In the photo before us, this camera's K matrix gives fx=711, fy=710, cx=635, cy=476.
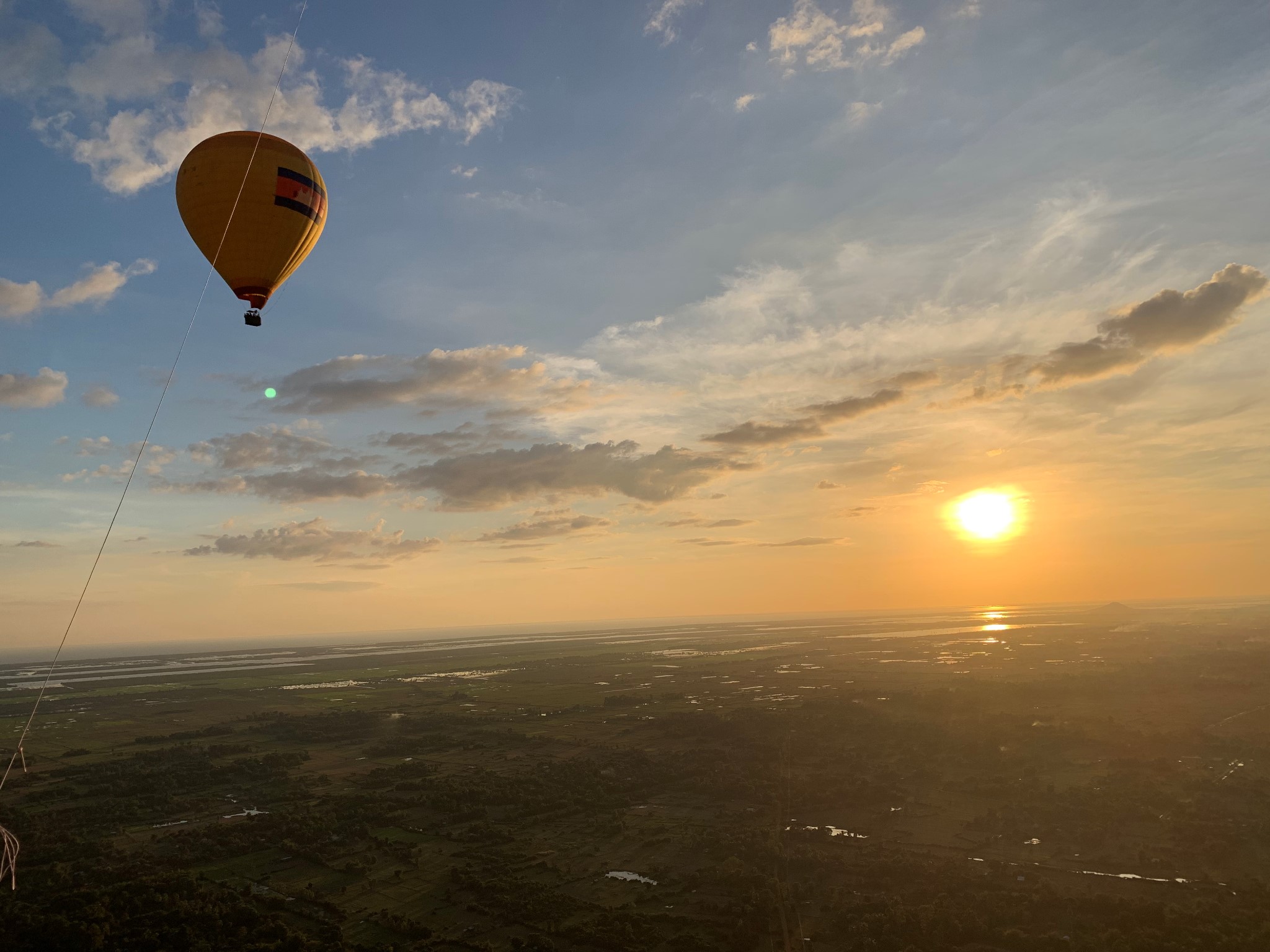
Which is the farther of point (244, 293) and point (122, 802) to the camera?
point (122, 802)

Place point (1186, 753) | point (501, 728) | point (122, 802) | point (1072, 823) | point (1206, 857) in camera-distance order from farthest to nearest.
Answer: point (501, 728) → point (1186, 753) → point (122, 802) → point (1072, 823) → point (1206, 857)

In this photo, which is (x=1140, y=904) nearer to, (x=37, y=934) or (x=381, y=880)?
(x=381, y=880)

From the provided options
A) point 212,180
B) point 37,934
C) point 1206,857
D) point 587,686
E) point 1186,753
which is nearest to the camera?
point 212,180

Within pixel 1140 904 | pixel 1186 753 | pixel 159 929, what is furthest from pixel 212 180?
pixel 1186 753

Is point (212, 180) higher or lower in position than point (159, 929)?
higher

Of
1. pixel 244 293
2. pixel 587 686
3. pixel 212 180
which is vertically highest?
pixel 212 180

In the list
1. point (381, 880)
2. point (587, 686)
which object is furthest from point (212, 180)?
point (587, 686)
